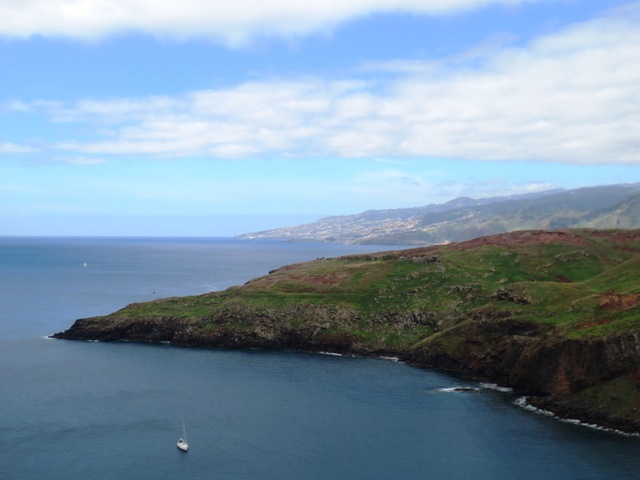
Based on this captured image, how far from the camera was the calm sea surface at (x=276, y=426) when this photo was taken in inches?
3189

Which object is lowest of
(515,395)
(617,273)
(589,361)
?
(515,395)

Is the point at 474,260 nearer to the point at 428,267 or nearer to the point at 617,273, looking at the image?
the point at 428,267

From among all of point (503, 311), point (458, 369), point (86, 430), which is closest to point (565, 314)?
point (503, 311)

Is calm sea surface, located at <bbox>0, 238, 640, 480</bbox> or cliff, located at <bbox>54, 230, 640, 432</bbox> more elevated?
cliff, located at <bbox>54, 230, 640, 432</bbox>

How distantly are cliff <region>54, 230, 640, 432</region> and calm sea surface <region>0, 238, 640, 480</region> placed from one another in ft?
26.1

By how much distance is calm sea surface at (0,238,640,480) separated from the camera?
81000 mm

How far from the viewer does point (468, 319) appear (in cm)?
14212

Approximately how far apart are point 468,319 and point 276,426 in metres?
62.3

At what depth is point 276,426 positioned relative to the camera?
97250mm

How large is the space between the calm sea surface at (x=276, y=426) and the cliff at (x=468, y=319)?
795 cm

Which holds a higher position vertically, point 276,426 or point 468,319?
point 468,319

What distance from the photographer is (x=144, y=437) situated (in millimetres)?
92250

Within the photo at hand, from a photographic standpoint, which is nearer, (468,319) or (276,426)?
(276,426)

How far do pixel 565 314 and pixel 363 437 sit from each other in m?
55.8
